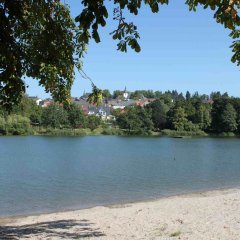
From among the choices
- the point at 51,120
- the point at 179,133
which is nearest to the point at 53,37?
the point at 51,120

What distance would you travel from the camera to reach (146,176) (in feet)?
108

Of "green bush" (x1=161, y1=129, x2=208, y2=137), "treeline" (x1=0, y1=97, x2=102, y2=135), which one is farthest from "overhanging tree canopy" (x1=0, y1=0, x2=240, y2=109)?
"green bush" (x1=161, y1=129, x2=208, y2=137)

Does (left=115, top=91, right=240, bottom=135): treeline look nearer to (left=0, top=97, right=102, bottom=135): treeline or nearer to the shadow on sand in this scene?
(left=0, top=97, right=102, bottom=135): treeline

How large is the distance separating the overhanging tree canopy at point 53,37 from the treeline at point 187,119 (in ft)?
350

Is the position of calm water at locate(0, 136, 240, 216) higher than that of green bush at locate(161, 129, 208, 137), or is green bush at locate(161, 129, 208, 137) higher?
green bush at locate(161, 129, 208, 137)

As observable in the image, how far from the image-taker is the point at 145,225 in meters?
12.9

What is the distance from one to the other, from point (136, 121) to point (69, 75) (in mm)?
108945

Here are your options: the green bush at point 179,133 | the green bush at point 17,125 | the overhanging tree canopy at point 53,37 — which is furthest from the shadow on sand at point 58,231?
the green bush at point 179,133

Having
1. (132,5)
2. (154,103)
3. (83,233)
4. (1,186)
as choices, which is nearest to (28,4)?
(132,5)

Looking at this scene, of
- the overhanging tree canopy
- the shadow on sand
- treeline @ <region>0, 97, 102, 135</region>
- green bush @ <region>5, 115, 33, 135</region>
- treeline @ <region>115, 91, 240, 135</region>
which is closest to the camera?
the overhanging tree canopy

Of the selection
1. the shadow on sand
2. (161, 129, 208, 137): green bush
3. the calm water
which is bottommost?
the calm water

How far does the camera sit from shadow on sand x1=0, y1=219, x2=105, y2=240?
11.5m

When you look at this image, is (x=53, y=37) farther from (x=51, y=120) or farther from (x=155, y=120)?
(x=155, y=120)

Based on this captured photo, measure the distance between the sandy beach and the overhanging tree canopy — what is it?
4.78 meters
